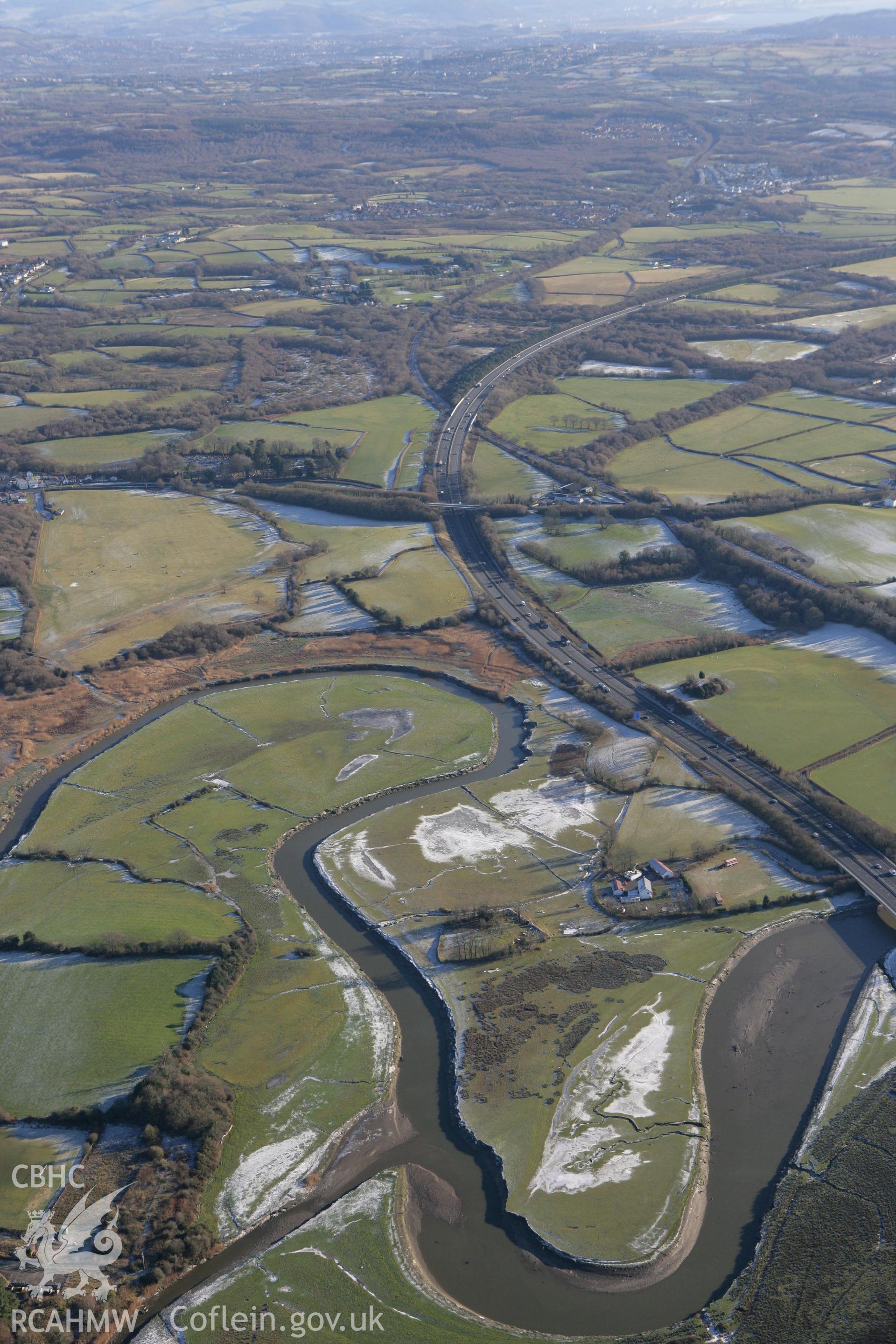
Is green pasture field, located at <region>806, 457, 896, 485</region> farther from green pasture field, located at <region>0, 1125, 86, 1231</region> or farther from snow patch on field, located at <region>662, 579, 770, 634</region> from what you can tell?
green pasture field, located at <region>0, 1125, 86, 1231</region>

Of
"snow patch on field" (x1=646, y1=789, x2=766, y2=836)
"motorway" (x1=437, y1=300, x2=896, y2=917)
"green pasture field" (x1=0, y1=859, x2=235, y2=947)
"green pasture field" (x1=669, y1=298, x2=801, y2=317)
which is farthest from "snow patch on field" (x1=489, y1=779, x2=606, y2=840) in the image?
"green pasture field" (x1=669, y1=298, x2=801, y2=317)

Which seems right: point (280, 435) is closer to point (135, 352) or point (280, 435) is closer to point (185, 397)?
point (185, 397)

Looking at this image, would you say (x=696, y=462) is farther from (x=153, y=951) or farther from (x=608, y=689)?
(x=153, y=951)

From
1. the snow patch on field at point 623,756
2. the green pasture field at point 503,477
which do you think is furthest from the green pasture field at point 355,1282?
the green pasture field at point 503,477

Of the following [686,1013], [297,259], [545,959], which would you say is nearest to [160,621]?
[545,959]

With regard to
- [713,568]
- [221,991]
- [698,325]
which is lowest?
[221,991]

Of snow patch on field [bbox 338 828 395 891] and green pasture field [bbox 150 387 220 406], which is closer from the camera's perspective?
snow patch on field [bbox 338 828 395 891]
